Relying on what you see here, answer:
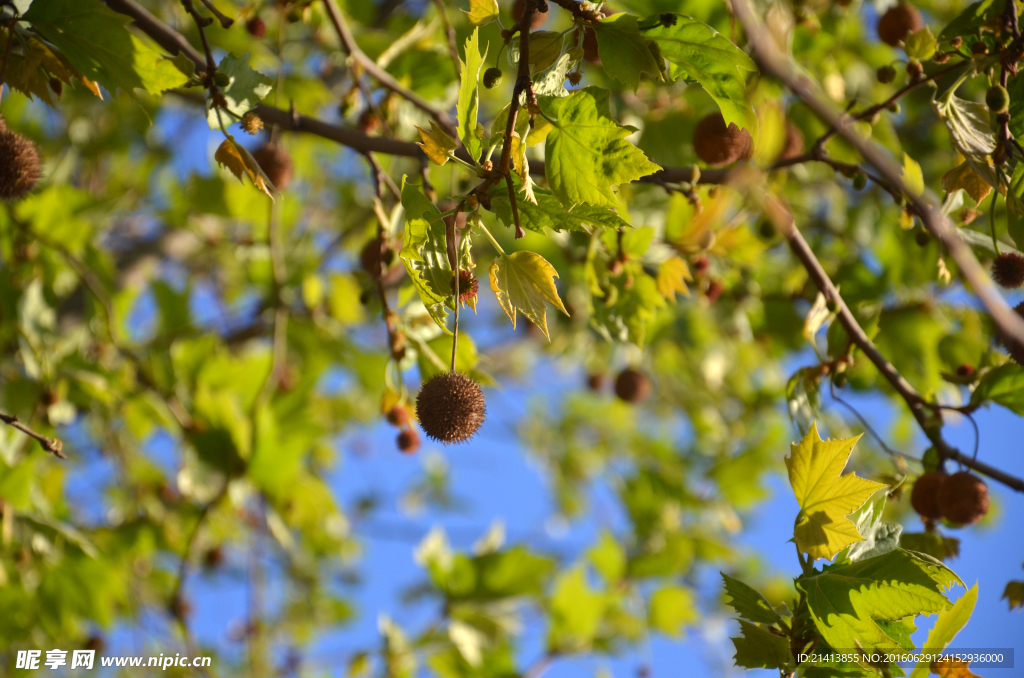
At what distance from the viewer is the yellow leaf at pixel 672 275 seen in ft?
5.73

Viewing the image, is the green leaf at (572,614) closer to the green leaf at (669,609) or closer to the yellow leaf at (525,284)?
the green leaf at (669,609)

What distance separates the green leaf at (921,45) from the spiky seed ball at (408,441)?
4.77 ft

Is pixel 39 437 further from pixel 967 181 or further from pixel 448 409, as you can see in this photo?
pixel 967 181

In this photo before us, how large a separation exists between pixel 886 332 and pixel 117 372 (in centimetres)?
281

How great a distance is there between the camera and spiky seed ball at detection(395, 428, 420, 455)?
6.00ft

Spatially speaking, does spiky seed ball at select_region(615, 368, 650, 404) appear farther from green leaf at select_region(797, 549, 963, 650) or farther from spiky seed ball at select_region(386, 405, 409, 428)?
green leaf at select_region(797, 549, 963, 650)

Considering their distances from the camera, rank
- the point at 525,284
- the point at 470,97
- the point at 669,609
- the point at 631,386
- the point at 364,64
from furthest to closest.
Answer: the point at 669,609
the point at 631,386
the point at 364,64
the point at 525,284
the point at 470,97

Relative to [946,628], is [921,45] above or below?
above

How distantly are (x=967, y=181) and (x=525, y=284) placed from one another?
3.15 ft

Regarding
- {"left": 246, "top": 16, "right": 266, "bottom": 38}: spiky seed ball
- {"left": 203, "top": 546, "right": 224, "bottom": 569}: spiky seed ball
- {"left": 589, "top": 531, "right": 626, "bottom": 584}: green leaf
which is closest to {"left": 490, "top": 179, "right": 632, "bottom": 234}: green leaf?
{"left": 246, "top": 16, "right": 266, "bottom": 38}: spiky seed ball

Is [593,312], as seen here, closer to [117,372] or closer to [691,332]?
[691,332]

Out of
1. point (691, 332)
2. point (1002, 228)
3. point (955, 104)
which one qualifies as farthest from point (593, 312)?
point (691, 332)

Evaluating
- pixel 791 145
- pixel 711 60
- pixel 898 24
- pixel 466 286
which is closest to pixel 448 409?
pixel 466 286

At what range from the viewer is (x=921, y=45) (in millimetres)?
1451
